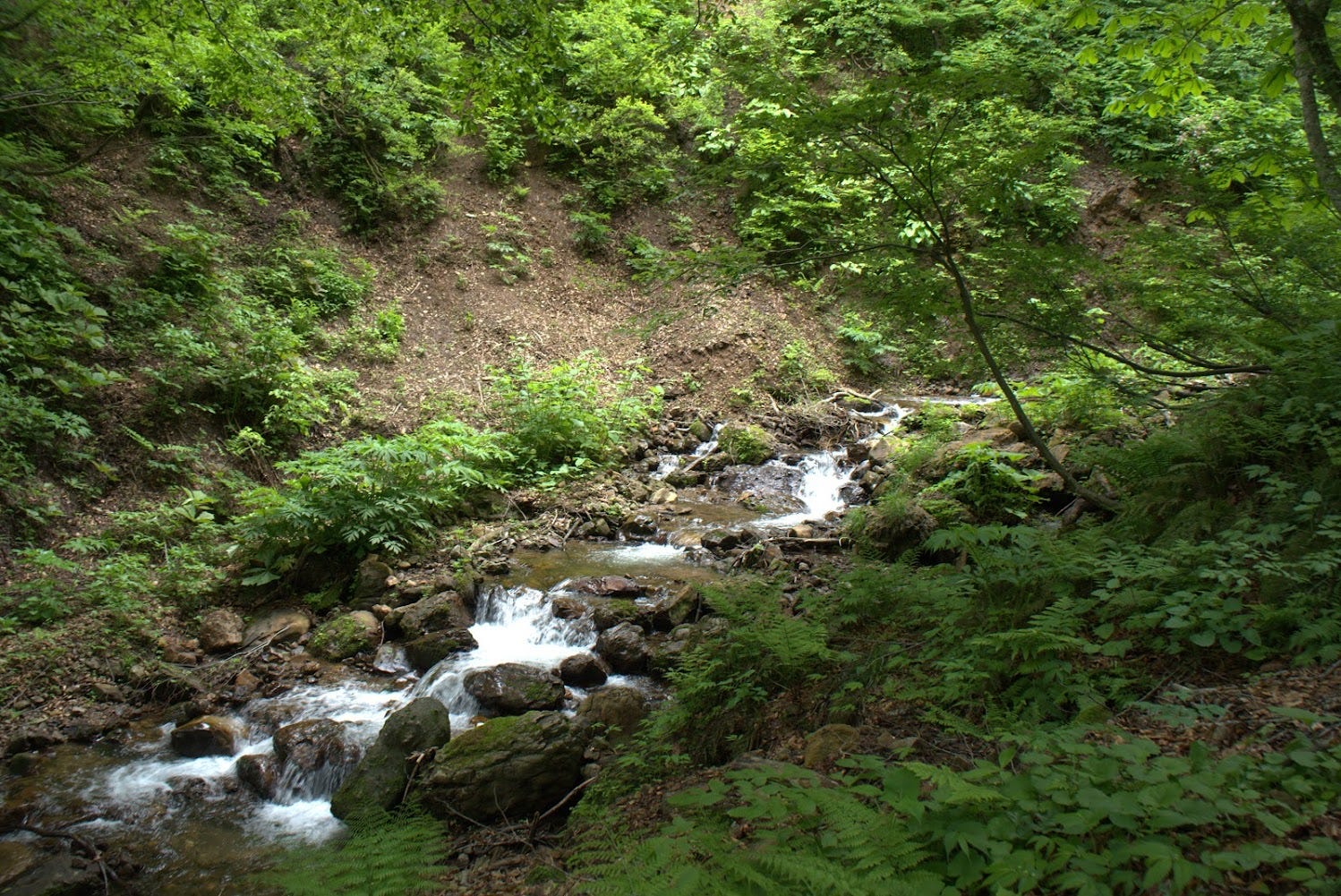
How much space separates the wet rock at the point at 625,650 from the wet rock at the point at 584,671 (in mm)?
137

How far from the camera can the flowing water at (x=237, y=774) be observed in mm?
3852

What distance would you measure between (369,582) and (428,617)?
0.93m

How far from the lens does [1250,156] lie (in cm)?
450

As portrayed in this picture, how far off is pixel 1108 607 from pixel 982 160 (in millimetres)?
2766

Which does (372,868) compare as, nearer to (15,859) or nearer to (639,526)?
(15,859)

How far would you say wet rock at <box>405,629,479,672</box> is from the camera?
19.1 feet

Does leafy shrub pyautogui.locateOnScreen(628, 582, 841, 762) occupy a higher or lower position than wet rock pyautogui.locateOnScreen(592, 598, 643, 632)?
higher

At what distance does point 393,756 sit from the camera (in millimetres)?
4207

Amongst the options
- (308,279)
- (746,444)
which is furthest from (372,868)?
(308,279)

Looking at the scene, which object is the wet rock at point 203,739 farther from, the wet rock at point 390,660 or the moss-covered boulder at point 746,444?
the moss-covered boulder at point 746,444

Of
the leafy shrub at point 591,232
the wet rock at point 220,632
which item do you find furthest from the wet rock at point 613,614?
the leafy shrub at point 591,232

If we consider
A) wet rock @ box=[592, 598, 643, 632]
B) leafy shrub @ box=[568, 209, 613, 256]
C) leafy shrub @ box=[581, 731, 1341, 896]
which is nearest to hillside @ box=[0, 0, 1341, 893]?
leafy shrub @ box=[581, 731, 1341, 896]

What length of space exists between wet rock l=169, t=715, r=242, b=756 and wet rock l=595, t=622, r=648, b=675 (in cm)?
273

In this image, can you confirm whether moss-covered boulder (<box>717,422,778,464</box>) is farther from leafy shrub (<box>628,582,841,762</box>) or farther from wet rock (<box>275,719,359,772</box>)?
wet rock (<box>275,719,359,772</box>)
